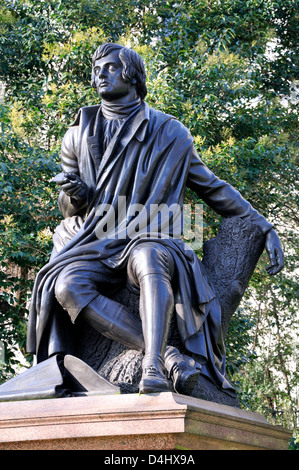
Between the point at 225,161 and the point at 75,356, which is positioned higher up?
the point at 225,161

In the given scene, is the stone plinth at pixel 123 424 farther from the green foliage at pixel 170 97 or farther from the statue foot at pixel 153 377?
the green foliage at pixel 170 97

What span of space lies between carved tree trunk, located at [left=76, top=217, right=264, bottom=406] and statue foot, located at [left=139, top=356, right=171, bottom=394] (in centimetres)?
30

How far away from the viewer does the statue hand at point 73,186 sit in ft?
15.3

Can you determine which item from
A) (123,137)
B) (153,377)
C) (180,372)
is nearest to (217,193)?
(123,137)

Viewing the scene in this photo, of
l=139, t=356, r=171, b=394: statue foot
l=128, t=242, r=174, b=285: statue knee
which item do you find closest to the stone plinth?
l=139, t=356, r=171, b=394: statue foot

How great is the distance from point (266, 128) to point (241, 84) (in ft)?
2.43

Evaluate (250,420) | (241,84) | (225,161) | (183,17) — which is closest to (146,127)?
(250,420)

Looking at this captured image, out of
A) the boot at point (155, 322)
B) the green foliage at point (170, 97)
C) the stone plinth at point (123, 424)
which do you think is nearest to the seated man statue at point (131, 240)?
the boot at point (155, 322)

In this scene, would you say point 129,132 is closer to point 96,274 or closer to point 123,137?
point 123,137

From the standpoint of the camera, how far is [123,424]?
3.60 meters

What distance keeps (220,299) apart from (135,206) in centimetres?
75

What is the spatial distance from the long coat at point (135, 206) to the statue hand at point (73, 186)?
0.33ft
